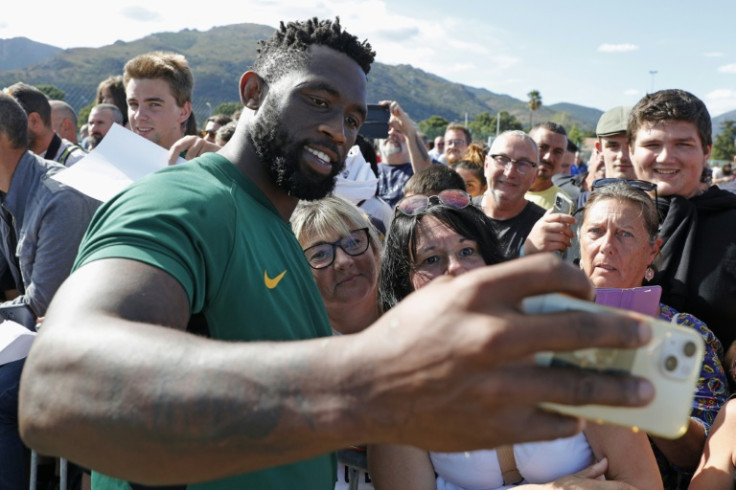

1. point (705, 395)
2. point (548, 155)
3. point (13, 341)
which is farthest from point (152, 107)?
point (548, 155)

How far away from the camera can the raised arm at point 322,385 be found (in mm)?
670

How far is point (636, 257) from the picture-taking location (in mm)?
2916

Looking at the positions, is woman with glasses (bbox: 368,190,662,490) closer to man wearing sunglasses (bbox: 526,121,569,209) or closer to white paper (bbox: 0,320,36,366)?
white paper (bbox: 0,320,36,366)

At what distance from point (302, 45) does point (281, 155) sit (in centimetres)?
37

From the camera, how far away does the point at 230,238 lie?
130cm

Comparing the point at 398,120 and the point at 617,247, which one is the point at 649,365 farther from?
the point at 398,120

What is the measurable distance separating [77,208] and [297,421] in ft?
10.9

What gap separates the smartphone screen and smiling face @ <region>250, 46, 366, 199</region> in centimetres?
374

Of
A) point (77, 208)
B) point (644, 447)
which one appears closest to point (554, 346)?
point (644, 447)

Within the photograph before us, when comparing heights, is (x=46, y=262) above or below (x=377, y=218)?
below

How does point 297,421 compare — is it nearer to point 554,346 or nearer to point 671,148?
point 554,346

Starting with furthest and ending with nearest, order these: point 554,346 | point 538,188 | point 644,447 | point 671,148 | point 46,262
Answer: point 538,188 → point 46,262 → point 671,148 → point 644,447 → point 554,346

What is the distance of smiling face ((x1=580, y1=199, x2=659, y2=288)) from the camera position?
9.53 ft

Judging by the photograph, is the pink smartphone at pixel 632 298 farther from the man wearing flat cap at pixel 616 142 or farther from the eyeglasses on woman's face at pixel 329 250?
the man wearing flat cap at pixel 616 142
